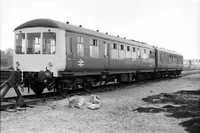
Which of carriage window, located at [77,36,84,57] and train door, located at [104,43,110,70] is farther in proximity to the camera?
train door, located at [104,43,110,70]

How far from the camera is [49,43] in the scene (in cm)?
1147

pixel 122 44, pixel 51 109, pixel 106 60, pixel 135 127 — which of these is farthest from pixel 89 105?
pixel 122 44

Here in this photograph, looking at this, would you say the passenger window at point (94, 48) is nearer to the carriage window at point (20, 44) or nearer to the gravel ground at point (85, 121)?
the carriage window at point (20, 44)

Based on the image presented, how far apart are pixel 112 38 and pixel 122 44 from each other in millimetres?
1620

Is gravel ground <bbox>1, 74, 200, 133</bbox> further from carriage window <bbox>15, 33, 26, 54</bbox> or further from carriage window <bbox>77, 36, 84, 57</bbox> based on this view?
carriage window <bbox>77, 36, 84, 57</bbox>

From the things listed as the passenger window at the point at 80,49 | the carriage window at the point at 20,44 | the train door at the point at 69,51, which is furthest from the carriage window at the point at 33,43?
the passenger window at the point at 80,49

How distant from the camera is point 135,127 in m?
6.49

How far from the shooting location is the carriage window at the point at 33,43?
457 inches

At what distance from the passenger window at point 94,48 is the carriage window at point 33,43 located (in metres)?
3.02

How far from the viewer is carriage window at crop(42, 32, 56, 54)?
11.3 m

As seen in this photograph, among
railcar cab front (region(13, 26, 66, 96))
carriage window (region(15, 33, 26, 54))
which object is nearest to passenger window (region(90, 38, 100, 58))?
railcar cab front (region(13, 26, 66, 96))

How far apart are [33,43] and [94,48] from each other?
136 inches

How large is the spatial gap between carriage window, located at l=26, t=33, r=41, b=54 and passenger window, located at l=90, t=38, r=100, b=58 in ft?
9.91

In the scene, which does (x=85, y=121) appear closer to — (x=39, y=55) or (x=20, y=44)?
(x=39, y=55)
